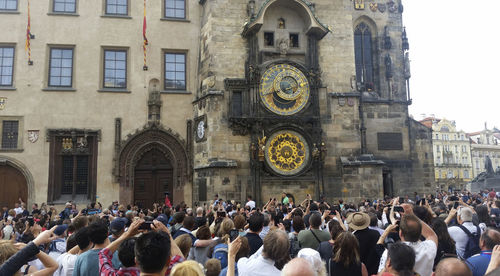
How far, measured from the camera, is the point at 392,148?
22609 millimetres

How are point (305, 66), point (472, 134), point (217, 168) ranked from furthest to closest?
point (472, 134) → point (305, 66) → point (217, 168)

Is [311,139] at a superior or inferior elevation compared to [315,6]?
inferior

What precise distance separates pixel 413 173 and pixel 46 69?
20.8 metres

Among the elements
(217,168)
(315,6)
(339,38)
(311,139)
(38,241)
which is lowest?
(38,241)

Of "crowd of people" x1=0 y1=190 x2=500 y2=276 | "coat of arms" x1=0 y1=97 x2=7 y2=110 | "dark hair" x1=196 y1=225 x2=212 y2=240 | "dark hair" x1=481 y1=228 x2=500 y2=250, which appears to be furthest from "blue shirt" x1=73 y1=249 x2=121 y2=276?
"coat of arms" x1=0 y1=97 x2=7 y2=110

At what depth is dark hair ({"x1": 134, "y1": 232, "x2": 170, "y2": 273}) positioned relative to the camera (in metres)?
3.12

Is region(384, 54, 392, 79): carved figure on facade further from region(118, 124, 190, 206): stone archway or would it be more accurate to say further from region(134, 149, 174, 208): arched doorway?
region(134, 149, 174, 208): arched doorway

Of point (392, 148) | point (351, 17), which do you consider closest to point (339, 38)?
point (351, 17)

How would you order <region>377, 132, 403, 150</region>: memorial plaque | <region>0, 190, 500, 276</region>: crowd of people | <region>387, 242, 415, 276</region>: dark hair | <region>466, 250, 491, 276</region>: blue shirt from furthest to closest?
<region>377, 132, 403, 150</region>: memorial plaque < <region>466, 250, 491, 276</region>: blue shirt < <region>387, 242, 415, 276</region>: dark hair < <region>0, 190, 500, 276</region>: crowd of people

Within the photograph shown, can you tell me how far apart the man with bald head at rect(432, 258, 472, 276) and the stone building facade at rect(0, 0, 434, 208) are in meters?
15.5

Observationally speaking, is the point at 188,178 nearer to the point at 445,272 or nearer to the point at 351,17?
the point at 351,17

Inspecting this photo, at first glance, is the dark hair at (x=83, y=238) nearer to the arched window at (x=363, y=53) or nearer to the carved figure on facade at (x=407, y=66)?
→ the arched window at (x=363, y=53)

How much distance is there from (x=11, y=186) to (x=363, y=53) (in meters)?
20.3

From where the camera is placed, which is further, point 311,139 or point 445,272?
point 311,139
